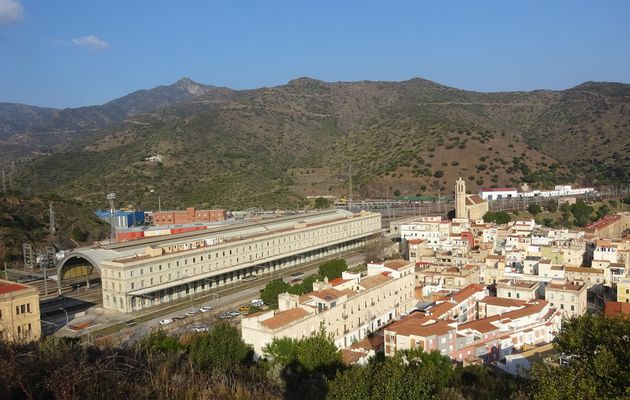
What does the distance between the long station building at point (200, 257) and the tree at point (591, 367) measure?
2018 cm

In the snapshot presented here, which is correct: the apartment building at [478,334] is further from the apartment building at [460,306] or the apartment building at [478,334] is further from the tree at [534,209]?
the tree at [534,209]

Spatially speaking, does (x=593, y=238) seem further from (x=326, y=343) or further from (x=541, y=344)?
(x=326, y=343)

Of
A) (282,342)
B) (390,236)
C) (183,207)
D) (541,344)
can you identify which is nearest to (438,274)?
(541,344)

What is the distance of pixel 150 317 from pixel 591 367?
19.7 meters

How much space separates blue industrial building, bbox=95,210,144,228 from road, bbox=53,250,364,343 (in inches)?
860

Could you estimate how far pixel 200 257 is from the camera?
29.2 meters

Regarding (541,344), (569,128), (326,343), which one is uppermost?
(569,128)

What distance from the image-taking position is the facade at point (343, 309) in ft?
57.3

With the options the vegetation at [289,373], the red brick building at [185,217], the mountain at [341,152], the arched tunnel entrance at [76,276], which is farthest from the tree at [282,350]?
the mountain at [341,152]

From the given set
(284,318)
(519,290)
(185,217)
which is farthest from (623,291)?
(185,217)

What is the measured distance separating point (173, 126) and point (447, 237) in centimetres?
6385

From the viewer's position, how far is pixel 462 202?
1841 inches

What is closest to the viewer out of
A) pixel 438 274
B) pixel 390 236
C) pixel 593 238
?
pixel 438 274

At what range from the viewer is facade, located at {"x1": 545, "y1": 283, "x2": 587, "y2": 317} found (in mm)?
22734
